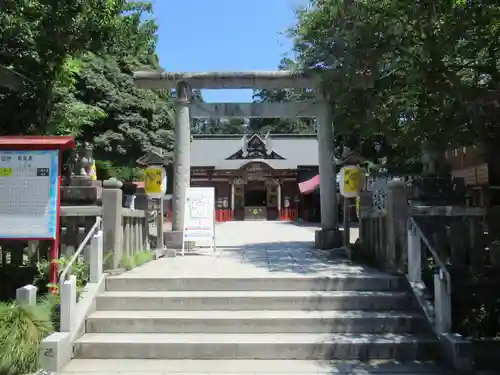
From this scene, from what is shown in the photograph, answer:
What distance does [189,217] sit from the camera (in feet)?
32.5

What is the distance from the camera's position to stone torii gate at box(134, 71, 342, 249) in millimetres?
10406

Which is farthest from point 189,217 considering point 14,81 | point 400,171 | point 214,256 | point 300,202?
point 300,202

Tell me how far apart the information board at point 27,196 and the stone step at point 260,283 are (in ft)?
3.98

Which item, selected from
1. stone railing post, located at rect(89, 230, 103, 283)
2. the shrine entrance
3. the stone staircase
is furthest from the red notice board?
the shrine entrance

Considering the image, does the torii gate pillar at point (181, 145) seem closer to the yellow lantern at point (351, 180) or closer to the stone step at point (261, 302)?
the yellow lantern at point (351, 180)

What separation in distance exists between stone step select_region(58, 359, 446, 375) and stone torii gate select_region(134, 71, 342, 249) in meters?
5.12

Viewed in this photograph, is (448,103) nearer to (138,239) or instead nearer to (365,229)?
(365,229)

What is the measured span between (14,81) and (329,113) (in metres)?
7.10

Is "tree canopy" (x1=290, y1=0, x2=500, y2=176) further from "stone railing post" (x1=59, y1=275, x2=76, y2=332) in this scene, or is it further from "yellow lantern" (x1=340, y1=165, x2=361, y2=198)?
"stone railing post" (x1=59, y1=275, x2=76, y2=332)

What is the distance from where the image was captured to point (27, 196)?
6043 mm

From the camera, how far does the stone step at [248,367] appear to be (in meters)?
4.85

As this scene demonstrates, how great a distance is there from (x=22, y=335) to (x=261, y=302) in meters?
2.84

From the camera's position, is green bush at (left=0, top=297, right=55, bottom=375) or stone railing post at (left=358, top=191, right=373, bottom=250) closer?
green bush at (left=0, top=297, right=55, bottom=375)

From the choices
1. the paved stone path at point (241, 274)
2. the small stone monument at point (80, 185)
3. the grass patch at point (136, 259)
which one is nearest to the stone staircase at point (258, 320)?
the paved stone path at point (241, 274)
